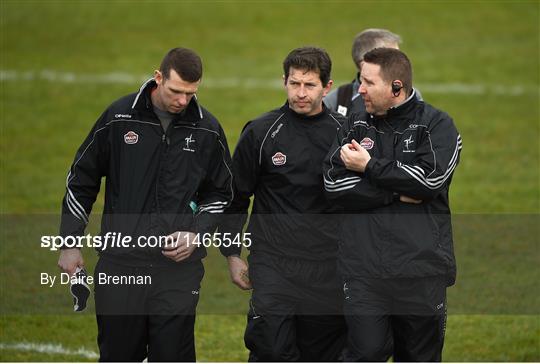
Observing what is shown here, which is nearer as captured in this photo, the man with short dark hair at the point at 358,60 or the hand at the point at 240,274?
the hand at the point at 240,274

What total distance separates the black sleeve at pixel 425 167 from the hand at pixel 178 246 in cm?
127

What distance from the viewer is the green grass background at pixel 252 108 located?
10.9 metres

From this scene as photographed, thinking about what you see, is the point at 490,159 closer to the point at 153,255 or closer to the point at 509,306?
the point at 509,306

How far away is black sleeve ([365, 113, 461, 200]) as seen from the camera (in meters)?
7.27

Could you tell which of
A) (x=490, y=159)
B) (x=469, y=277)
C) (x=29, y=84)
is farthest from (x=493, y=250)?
(x=29, y=84)

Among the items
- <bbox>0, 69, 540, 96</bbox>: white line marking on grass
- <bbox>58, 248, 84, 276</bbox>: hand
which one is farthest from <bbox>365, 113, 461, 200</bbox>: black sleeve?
<bbox>0, 69, 540, 96</bbox>: white line marking on grass

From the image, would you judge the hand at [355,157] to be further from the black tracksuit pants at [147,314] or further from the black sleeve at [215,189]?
the black tracksuit pants at [147,314]

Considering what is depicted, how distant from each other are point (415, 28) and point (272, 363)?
19.7 meters

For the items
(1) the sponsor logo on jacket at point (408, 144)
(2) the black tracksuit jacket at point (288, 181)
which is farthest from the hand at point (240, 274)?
(1) the sponsor logo on jacket at point (408, 144)

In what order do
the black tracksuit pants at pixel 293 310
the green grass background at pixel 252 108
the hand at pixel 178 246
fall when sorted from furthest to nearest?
the green grass background at pixel 252 108 < the black tracksuit pants at pixel 293 310 < the hand at pixel 178 246

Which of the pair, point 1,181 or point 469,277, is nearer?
point 469,277

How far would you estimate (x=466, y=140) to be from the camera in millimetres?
19188

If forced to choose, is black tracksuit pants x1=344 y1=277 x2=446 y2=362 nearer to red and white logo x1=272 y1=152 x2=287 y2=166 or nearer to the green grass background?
red and white logo x1=272 y1=152 x2=287 y2=166

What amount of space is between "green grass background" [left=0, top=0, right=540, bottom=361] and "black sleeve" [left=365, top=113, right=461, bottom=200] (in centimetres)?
311
